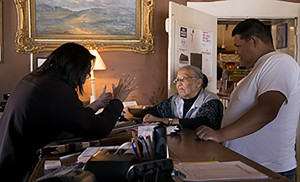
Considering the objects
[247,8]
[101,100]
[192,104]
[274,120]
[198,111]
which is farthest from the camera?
[247,8]

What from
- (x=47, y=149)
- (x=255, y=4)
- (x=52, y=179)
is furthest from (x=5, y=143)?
(x=255, y=4)

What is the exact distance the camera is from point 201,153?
1.21 metres

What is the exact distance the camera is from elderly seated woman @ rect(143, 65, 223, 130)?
2.29 m

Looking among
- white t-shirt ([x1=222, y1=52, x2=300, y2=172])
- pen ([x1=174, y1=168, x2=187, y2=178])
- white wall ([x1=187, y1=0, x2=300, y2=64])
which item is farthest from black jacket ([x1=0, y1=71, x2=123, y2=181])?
white wall ([x1=187, y1=0, x2=300, y2=64])

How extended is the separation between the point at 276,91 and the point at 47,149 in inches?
45.4

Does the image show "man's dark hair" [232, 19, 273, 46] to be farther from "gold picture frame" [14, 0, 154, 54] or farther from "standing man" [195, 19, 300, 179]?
"gold picture frame" [14, 0, 154, 54]

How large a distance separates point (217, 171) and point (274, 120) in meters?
0.83

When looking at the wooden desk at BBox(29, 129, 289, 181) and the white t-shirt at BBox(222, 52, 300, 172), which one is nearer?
the wooden desk at BBox(29, 129, 289, 181)

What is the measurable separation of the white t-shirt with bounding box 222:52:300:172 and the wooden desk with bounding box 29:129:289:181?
394mm

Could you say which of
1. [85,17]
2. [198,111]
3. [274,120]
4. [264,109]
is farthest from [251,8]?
[264,109]

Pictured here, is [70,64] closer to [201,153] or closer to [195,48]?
[201,153]

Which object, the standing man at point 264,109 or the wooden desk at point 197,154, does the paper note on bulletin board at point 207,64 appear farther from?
the wooden desk at point 197,154

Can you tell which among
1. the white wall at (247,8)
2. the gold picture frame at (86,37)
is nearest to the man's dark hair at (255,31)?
the white wall at (247,8)

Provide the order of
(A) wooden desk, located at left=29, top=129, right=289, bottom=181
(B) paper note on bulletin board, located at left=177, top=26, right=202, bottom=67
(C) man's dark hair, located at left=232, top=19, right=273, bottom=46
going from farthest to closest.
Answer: (B) paper note on bulletin board, located at left=177, top=26, right=202, bottom=67 < (C) man's dark hair, located at left=232, top=19, right=273, bottom=46 < (A) wooden desk, located at left=29, top=129, right=289, bottom=181
